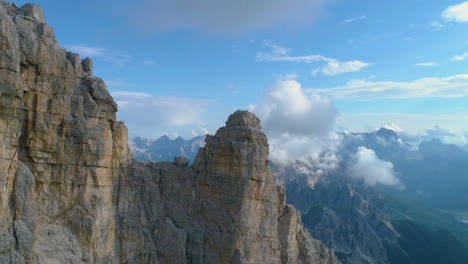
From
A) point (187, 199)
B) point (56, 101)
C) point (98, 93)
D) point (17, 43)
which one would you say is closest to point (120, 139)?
point (98, 93)

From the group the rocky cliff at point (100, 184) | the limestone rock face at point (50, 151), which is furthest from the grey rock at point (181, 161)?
the limestone rock face at point (50, 151)

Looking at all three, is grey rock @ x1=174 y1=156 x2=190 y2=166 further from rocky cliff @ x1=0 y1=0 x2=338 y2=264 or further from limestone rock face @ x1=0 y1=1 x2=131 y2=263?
limestone rock face @ x1=0 y1=1 x2=131 y2=263

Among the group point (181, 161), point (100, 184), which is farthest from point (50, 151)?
point (181, 161)

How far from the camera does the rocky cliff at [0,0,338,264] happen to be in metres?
31.5

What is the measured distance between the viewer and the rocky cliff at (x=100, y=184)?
3150cm

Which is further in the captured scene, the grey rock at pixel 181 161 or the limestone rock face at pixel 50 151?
the grey rock at pixel 181 161

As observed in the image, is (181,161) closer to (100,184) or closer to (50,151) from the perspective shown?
(100,184)

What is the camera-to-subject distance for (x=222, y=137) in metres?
49.2

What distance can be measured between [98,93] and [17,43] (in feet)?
32.7

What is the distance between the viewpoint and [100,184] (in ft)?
133

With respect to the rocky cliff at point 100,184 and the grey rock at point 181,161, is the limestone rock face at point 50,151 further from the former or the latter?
the grey rock at point 181,161

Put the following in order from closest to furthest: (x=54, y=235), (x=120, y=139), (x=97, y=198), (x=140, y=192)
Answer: (x=54, y=235)
(x=97, y=198)
(x=120, y=139)
(x=140, y=192)

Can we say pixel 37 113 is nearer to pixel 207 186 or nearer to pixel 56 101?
pixel 56 101

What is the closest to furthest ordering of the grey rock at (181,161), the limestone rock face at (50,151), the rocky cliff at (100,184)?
the limestone rock face at (50,151) < the rocky cliff at (100,184) < the grey rock at (181,161)
